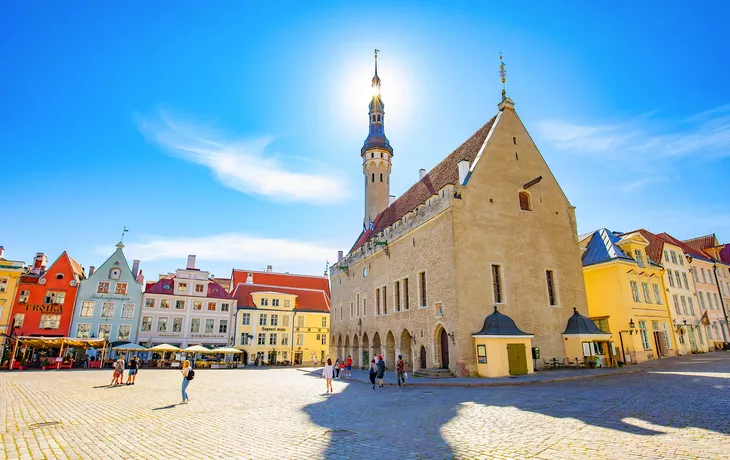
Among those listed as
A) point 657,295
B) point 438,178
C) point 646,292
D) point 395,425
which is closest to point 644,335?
point 646,292

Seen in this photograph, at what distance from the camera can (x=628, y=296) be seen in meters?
27.2

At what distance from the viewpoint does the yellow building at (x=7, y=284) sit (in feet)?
118

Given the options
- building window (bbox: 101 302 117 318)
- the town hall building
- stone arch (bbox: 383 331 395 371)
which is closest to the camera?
the town hall building

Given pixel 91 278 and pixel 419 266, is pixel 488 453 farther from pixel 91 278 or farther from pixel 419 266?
pixel 91 278

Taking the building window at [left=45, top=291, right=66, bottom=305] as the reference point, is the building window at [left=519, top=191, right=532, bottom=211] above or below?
above

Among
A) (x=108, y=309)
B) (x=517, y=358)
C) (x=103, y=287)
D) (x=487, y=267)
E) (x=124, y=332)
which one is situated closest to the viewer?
(x=517, y=358)

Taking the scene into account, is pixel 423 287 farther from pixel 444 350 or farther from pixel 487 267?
pixel 487 267

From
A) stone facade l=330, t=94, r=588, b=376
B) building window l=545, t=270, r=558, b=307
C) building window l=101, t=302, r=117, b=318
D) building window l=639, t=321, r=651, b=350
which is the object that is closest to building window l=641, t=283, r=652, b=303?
building window l=639, t=321, r=651, b=350

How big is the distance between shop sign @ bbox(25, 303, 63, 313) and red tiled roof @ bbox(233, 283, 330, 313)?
1635cm

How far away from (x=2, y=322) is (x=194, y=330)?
1600 centimetres

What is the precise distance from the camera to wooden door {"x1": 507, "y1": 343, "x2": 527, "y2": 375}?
1955 centimetres

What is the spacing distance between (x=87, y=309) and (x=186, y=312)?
8.94 meters

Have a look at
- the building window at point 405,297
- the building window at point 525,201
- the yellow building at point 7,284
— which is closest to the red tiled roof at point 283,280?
the yellow building at point 7,284

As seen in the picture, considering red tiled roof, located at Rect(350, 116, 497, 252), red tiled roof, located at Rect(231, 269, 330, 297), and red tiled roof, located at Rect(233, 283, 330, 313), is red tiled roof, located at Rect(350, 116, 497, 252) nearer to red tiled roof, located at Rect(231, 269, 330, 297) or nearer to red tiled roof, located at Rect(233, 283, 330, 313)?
red tiled roof, located at Rect(233, 283, 330, 313)
